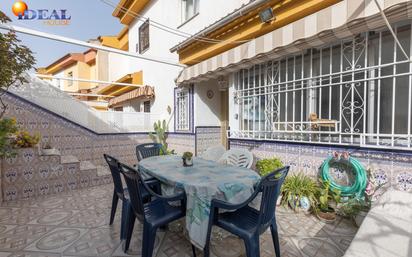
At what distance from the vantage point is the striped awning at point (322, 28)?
124 inches

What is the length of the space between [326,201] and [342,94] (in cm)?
225

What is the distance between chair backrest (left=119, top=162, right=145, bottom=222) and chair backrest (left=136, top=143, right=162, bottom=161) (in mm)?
2722

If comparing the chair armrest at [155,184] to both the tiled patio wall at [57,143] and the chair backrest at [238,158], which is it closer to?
the chair backrest at [238,158]

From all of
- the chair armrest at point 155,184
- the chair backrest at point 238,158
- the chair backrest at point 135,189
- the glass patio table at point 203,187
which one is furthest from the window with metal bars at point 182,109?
the chair backrest at point 135,189

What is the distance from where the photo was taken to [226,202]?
8.57ft

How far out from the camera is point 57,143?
6879mm

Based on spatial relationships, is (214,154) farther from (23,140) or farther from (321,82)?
(23,140)

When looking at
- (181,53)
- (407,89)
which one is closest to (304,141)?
(407,89)

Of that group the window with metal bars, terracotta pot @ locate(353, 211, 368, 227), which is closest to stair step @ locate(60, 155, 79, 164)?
the window with metal bars

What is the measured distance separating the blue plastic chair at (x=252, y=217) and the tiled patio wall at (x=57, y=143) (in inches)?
216

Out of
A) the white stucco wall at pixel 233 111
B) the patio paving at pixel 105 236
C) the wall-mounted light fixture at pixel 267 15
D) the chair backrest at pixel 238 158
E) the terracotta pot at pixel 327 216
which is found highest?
the wall-mounted light fixture at pixel 267 15

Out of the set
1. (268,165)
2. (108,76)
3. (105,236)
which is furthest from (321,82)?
(108,76)

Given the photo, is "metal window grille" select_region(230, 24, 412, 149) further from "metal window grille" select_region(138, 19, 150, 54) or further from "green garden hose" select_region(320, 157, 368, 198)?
"metal window grille" select_region(138, 19, 150, 54)

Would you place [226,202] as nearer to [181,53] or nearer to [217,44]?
[217,44]
